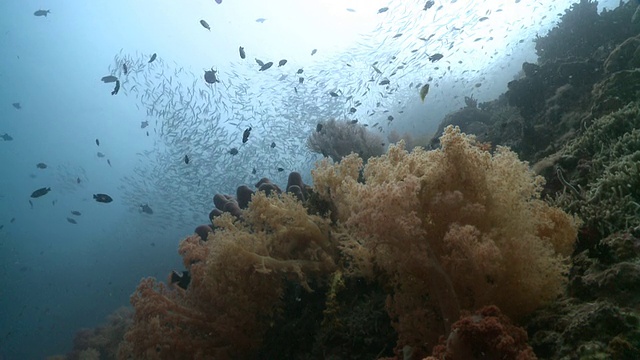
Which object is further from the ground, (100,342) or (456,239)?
(456,239)

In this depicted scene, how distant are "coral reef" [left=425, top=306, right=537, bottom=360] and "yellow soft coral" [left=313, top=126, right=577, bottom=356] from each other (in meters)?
0.62

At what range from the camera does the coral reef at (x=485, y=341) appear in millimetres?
2137

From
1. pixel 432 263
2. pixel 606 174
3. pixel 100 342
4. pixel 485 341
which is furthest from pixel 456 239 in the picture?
pixel 100 342

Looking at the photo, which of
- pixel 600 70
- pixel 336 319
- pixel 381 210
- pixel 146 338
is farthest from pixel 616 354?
pixel 600 70

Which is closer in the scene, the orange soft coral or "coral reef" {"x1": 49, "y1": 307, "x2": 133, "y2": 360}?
the orange soft coral

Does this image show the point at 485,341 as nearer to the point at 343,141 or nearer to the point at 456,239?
the point at 456,239

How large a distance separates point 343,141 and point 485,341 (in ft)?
34.6

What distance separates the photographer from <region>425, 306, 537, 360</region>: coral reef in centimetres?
214

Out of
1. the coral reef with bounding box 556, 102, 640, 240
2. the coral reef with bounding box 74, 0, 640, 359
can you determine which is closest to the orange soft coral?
the coral reef with bounding box 74, 0, 640, 359

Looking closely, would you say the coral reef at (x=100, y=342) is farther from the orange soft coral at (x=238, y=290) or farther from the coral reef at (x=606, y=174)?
the coral reef at (x=606, y=174)

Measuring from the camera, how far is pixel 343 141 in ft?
40.8

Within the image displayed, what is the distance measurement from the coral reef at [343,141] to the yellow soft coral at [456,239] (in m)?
8.91

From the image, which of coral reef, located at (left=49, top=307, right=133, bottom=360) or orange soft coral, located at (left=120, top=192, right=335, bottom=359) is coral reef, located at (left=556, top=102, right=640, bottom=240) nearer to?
orange soft coral, located at (left=120, top=192, right=335, bottom=359)

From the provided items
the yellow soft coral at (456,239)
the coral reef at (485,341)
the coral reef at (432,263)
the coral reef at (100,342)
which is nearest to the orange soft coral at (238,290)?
the coral reef at (432,263)
